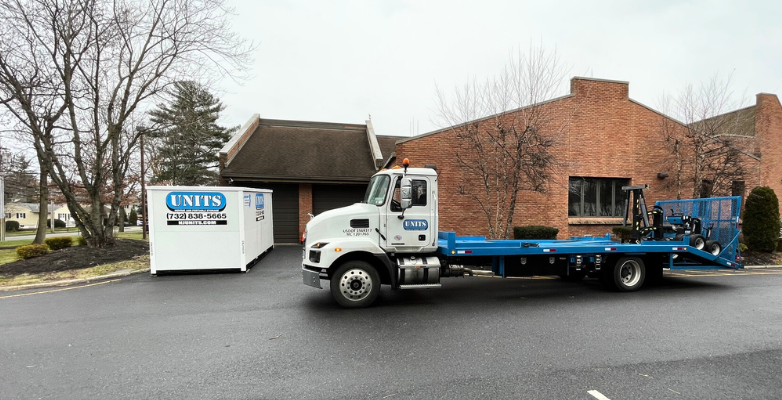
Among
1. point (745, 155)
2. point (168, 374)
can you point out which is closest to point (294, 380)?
point (168, 374)

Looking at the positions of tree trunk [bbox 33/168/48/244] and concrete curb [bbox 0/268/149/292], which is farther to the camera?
tree trunk [bbox 33/168/48/244]

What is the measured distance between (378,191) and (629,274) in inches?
231

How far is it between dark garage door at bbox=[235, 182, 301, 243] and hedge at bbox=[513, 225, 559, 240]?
9.42 metres

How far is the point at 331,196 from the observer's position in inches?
651

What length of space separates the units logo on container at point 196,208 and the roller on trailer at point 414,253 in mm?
4428

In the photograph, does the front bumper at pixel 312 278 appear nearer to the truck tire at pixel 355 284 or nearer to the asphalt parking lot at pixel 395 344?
the truck tire at pixel 355 284

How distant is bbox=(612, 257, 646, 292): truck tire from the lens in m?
7.62

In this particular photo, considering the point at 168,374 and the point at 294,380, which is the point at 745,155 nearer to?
the point at 294,380

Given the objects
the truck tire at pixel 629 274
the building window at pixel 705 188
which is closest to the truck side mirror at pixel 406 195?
the truck tire at pixel 629 274

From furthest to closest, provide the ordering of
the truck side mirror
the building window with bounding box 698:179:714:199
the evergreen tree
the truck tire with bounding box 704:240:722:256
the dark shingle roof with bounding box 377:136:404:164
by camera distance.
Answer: the evergreen tree, the dark shingle roof with bounding box 377:136:404:164, the building window with bounding box 698:179:714:199, the truck tire with bounding box 704:240:722:256, the truck side mirror

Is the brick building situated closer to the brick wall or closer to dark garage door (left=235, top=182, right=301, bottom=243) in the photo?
the brick wall

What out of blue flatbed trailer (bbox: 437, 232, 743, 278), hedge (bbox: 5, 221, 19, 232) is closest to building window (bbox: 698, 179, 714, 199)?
blue flatbed trailer (bbox: 437, 232, 743, 278)

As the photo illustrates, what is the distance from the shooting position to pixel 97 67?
11812mm

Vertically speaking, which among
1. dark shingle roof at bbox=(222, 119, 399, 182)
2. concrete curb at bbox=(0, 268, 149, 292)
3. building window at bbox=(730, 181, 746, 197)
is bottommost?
concrete curb at bbox=(0, 268, 149, 292)
